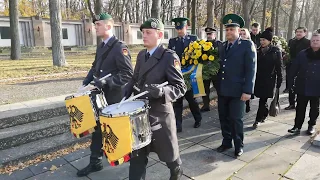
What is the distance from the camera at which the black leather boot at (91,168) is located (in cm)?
353

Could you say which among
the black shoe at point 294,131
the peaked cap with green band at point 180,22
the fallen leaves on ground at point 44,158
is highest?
the peaked cap with green band at point 180,22

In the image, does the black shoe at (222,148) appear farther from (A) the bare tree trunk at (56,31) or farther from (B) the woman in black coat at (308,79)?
(A) the bare tree trunk at (56,31)

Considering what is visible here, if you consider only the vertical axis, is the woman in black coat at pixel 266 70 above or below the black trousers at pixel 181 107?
above

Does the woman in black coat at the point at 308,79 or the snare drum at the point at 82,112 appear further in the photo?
the woman in black coat at the point at 308,79

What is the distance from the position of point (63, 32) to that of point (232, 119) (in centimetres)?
2824

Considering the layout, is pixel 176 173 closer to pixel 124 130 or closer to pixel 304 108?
pixel 124 130

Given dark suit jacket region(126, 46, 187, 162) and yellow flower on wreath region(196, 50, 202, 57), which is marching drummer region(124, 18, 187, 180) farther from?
yellow flower on wreath region(196, 50, 202, 57)

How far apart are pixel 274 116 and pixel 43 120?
15.2 feet

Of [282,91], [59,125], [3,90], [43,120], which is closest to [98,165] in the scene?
[59,125]

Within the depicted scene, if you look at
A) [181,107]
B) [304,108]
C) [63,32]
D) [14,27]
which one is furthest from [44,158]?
[63,32]

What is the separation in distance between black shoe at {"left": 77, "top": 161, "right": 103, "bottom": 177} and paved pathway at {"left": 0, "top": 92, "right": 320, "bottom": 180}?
0.06 metres

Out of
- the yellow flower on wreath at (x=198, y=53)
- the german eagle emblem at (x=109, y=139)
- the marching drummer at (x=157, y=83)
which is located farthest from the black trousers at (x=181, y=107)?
the german eagle emblem at (x=109, y=139)

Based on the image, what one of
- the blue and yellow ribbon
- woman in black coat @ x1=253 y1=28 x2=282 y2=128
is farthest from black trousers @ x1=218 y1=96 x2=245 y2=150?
woman in black coat @ x1=253 y1=28 x2=282 y2=128

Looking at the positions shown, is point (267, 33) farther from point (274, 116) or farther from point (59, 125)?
point (59, 125)
